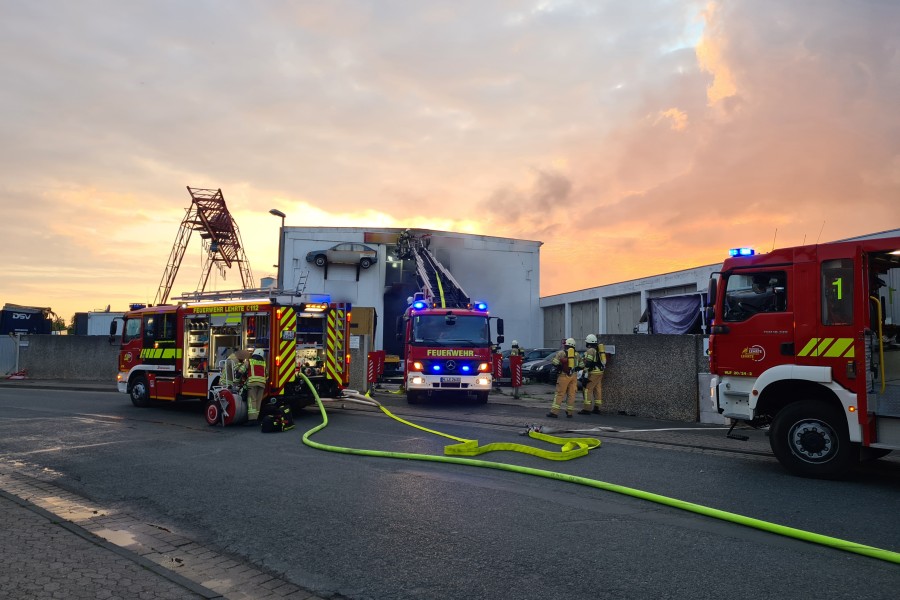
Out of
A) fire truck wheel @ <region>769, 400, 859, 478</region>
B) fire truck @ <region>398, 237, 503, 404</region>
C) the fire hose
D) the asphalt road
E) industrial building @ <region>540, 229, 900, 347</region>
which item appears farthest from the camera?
industrial building @ <region>540, 229, 900, 347</region>

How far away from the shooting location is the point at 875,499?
616 cm

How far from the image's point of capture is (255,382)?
37.2 ft

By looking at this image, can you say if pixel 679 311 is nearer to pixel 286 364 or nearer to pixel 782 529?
pixel 286 364

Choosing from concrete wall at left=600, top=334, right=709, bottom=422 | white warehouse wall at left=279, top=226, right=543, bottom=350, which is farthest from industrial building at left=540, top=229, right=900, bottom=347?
concrete wall at left=600, top=334, right=709, bottom=422

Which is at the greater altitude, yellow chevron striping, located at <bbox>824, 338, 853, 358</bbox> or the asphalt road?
yellow chevron striping, located at <bbox>824, 338, 853, 358</bbox>

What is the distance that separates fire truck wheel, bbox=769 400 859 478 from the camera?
6902 mm

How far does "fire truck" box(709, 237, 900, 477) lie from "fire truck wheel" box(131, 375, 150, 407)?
482 inches

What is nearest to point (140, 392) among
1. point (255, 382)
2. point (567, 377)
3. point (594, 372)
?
point (255, 382)

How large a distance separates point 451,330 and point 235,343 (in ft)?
16.4

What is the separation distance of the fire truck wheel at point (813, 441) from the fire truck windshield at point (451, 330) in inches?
334

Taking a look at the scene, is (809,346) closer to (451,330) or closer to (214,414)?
(451,330)

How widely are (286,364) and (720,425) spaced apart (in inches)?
329

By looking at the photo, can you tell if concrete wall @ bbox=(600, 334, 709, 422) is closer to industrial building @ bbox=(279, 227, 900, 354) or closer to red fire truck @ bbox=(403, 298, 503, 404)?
red fire truck @ bbox=(403, 298, 503, 404)

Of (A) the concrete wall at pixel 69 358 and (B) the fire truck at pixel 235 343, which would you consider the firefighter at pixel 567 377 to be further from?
(A) the concrete wall at pixel 69 358
